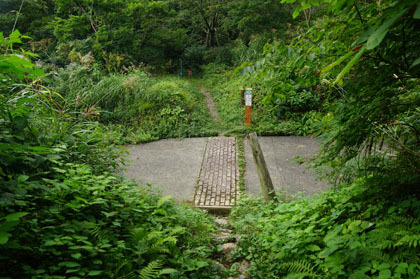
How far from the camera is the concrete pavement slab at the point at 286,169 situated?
5727 millimetres

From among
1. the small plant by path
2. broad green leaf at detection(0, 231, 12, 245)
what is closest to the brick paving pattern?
the small plant by path

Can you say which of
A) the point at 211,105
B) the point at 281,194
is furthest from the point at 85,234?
the point at 211,105

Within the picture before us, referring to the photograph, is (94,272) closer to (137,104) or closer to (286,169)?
(286,169)

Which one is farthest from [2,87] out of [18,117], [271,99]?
[271,99]

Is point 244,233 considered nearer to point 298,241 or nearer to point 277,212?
point 277,212

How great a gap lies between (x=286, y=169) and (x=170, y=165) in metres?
2.71

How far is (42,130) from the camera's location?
11.2 feet

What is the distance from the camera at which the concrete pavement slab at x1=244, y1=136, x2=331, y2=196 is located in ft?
18.8

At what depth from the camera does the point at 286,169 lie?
663 centimetres

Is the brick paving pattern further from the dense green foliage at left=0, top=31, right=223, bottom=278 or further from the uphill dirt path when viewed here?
the dense green foliage at left=0, top=31, right=223, bottom=278

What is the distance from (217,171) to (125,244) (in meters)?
4.18

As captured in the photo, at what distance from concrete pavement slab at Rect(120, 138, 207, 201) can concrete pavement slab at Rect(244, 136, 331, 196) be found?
4.08ft

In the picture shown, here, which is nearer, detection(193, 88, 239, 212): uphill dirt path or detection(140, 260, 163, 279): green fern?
detection(140, 260, 163, 279): green fern

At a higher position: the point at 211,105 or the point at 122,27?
the point at 122,27
